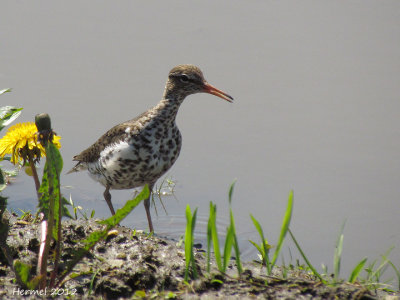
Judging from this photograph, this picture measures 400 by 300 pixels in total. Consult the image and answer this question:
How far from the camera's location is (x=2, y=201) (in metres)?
3.69

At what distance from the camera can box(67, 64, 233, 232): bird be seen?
18.2 feet

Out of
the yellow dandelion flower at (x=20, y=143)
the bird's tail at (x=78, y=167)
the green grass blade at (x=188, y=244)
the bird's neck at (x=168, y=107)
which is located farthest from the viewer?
the bird's tail at (x=78, y=167)

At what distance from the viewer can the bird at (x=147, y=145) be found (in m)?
5.55

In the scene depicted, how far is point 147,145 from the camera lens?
556cm

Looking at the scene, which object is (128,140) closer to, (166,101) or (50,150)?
(166,101)

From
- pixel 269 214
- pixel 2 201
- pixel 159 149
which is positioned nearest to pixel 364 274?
pixel 269 214

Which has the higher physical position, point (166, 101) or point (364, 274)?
point (166, 101)

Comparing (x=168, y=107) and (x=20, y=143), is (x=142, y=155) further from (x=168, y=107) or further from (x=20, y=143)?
(x=20, y=143)

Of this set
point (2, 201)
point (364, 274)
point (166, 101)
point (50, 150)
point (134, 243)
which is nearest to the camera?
point (50, 150)

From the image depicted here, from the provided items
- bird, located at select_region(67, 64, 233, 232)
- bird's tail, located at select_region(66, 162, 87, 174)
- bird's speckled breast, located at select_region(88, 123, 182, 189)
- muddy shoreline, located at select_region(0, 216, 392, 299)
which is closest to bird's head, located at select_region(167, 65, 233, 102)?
bird, located at select_region(67, 64, 233, 232)

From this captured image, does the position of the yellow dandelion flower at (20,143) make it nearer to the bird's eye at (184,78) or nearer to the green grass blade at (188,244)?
the green grass blade at (188,244)

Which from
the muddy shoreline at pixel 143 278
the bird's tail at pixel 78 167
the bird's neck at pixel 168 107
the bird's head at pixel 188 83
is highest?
the bird's head at pixel 188 83

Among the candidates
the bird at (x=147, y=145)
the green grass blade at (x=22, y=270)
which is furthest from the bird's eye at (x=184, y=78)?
the green grass blade at (x=22, y=270)

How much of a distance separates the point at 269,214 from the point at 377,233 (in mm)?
1020
